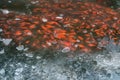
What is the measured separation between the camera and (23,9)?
22.3ft

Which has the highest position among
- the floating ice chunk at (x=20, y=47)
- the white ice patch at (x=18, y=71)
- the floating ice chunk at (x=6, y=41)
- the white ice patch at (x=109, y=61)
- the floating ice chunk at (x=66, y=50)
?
the floating ice chunk at (x=6, y=41)

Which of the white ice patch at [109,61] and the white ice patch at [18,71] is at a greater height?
the white ice patch at [18,71]

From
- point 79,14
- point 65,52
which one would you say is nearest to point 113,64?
point 65,52

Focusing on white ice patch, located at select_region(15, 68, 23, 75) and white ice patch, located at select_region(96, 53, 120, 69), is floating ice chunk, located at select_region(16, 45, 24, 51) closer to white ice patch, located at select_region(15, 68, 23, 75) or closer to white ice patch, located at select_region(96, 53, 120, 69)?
white ice patch, located at select_region(15, 68, 23, 75)

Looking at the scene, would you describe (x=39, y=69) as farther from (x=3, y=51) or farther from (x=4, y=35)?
(x=4, y=35)

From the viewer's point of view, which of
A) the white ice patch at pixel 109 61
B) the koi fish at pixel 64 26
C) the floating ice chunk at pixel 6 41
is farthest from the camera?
the koi fish at pixel 64 26

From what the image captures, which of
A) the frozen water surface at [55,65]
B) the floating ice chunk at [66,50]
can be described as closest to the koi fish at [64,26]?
the floating ice chunk at [66,50]

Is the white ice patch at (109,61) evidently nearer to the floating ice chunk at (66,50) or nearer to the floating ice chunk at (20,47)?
the floating ice chunk at (66,50)

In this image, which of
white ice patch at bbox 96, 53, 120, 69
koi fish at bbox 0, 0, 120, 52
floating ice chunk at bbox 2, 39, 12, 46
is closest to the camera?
white ice patch at bbox 96, 53, 120, 69

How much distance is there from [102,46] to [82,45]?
0.46m

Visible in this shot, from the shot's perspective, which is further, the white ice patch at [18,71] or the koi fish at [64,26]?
the koi fish at [64,26]

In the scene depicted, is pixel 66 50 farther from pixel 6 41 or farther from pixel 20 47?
pixel 6 41

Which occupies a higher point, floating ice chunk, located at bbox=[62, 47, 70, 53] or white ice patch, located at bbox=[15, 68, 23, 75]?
floating ice chunk, located at bbox=[62, 47, 70, 53]

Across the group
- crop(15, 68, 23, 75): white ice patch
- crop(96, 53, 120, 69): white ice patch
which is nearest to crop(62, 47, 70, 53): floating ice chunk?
crop(96, 53, 120, 69): white ice patch
